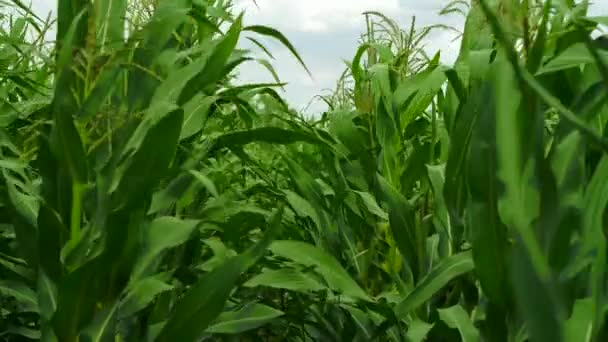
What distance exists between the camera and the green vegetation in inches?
53.4

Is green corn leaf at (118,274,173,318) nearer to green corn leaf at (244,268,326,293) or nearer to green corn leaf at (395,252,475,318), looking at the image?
green corn leaf at (244,268,326,293)

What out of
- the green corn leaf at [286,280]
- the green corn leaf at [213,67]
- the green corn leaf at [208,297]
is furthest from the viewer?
Result: the green corn leaf at [286,280]

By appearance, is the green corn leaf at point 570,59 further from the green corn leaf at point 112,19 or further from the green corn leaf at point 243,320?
the green corn leaf at point 112,19

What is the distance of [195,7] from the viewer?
2316 mm

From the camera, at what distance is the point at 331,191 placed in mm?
2781

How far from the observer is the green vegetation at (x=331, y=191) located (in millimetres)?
1357

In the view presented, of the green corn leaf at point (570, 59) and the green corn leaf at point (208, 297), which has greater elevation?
the green corn leaf at point (570, 59)

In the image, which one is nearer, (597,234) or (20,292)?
(597,234)

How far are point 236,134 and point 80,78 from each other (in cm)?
41

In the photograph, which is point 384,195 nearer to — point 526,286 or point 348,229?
point 348,229

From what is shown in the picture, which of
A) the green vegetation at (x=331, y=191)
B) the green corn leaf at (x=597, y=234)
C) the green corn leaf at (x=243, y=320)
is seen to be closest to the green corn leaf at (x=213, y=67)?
the green vegetation at (x=331, y=191)

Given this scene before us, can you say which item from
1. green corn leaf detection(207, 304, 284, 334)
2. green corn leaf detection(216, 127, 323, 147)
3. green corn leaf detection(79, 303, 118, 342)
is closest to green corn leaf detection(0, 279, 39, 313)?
green corn leaf detection(79, 303, 118, 342)

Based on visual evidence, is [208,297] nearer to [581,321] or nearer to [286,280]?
[286,280]

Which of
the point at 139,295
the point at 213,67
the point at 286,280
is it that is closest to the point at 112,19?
the point at 213,67
